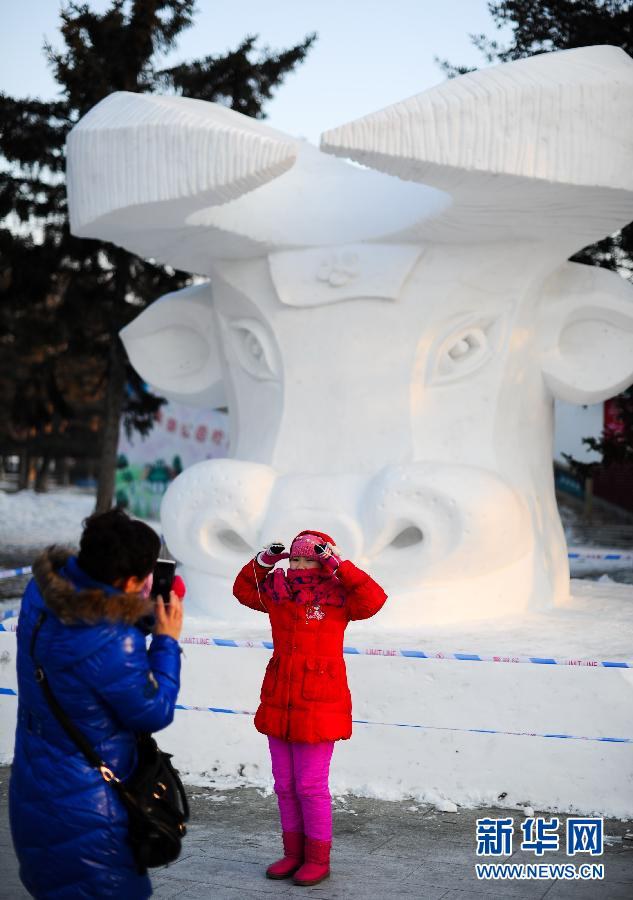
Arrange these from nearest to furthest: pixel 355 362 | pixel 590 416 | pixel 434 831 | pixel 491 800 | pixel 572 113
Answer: pixel 434 831 → pixel 491 800 → pixel 572 113 → pixel 355 362 → pixel 590 416

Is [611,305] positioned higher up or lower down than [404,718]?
higher up

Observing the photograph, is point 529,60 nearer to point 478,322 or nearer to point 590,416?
point 478,322

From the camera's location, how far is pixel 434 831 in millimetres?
4863

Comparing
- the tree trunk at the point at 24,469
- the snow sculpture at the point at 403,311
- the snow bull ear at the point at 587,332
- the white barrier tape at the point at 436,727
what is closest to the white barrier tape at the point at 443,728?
the white barrier tape at the point at 436,727

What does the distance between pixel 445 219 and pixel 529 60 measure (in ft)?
3.17

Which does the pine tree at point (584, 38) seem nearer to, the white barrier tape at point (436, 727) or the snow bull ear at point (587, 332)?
the snow bull ear at point (587, 332)

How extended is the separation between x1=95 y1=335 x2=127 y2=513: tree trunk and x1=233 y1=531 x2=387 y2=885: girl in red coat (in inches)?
391

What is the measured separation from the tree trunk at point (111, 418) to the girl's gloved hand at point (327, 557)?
9.96 m

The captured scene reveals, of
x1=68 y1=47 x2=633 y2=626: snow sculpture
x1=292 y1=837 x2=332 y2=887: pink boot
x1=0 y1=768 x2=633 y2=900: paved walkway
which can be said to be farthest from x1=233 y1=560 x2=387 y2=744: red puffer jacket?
x1=68 y1=47 x2=633 y2=626: snow sculpture

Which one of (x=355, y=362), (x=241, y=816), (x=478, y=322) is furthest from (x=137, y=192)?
(x=241, y=816)

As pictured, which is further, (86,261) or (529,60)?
(86,261)

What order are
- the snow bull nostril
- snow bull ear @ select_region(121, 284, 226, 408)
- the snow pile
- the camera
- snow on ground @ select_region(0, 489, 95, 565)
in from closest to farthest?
the camera, the snow bull nostril, snow bull ear @ select_region(121, 284, 226, 408), snow on ground @ select_region(0, 489, 95, 565), the snow pile

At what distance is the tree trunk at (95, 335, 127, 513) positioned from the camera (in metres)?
14.0

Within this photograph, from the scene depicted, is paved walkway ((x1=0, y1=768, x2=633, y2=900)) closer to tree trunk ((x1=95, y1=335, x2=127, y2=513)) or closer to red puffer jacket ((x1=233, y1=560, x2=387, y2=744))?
red puffer jacket ((x1=233, y1=560, x2=387, y2=744))
